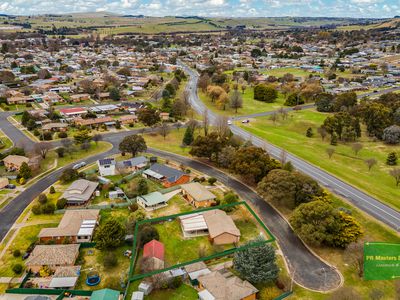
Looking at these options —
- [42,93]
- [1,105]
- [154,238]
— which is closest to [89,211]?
[154,238]

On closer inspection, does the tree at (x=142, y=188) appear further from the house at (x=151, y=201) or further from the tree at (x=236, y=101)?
the tree at (x=236, y=101)

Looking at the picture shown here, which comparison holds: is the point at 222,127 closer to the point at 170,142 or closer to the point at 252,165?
the point at 170,142

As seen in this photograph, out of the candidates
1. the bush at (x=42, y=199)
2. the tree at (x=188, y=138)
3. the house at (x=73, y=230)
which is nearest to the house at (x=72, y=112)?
the tree at (x=188, y=138)

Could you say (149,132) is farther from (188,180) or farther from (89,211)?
(89,211)

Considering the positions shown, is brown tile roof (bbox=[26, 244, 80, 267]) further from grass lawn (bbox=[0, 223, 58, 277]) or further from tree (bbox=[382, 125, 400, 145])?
tree (bbox=[382, 125, 400, 145])

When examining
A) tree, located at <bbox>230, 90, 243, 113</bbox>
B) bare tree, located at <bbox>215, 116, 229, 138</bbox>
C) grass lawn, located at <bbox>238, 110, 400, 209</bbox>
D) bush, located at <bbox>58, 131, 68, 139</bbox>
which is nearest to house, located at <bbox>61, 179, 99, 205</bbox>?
bush, located at <bbox>58, 131, 68, 139</bbox>

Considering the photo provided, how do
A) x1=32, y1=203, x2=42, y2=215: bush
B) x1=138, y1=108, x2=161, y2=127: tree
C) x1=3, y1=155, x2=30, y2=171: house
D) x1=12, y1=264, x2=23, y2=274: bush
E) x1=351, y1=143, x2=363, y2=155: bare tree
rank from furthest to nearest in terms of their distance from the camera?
1. x1=138, y1=108, x2=161, y2=127: tree
2. x1=351, y1=143, x2=363, y2=155: bare tree
3. x1=3, y1=155, x2=30, y2=171: house
4. x1=32, y1=203, x2=42, y2=215: bush
5. x1=12, y1=264, x2=23, y2=274: bush

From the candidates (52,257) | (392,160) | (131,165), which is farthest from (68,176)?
(392,160)
